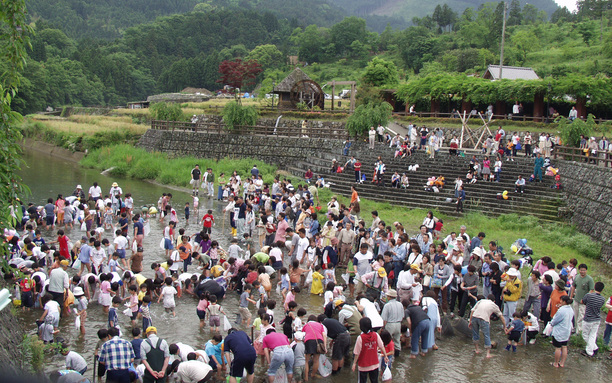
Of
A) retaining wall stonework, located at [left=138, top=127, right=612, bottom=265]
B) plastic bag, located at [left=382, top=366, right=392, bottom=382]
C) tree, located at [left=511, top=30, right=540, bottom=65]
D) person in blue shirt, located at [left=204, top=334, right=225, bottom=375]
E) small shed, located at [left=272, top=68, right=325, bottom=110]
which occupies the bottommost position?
plastic bag, located at [left=382, top=366, right=392, bottom=382]

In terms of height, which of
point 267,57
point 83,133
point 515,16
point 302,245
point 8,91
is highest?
point 515,16

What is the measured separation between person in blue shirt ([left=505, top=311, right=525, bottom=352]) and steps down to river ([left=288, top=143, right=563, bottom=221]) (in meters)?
10.1

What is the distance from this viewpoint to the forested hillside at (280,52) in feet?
204

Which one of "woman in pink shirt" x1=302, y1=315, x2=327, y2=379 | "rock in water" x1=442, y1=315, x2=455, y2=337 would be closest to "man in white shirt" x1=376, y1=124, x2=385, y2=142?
"rock in water" x1=442, y1=315, x2=455, y2=337

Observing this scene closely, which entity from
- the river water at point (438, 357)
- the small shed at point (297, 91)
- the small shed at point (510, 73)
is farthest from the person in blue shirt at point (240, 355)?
the small shed at point (510, 73)

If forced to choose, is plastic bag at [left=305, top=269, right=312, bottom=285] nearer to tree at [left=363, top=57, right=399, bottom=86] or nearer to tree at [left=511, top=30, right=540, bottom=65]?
tree at [left=363, top=57, right=399, bottom=86]

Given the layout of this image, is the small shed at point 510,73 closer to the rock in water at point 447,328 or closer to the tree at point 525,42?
the tree at point 525,42

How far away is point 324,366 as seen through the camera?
8.20 meters

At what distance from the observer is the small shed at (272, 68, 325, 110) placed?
37656 mm

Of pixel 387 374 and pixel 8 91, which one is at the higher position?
pixel 8 91

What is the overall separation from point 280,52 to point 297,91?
222ft

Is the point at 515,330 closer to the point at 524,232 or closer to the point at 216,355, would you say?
the point at 216,355

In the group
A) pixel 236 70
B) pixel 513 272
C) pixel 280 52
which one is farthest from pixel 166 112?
pixel 280 52

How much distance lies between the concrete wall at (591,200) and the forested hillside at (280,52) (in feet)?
107
